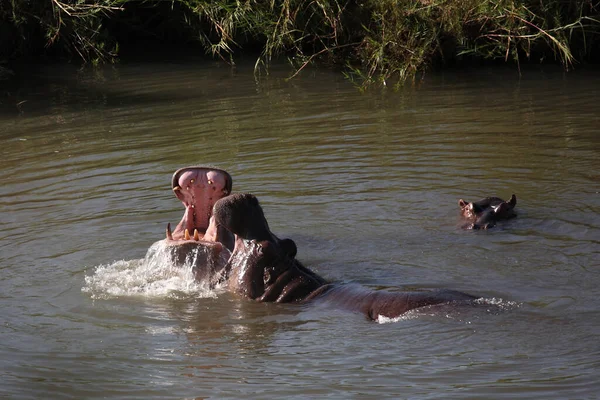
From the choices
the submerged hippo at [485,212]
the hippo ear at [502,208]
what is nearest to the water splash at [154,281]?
the submerged hippo at [485,212]

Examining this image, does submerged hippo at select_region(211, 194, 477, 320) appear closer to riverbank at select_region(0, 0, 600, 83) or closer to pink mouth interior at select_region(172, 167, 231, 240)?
pink mouth interior at select_region(172, 167, 231, 240)

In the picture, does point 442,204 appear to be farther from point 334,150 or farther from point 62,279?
point 62,279

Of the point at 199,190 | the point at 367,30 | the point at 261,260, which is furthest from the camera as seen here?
the point at 367,30

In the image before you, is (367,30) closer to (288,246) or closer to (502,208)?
(502,208)

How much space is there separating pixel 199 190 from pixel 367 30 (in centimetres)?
783

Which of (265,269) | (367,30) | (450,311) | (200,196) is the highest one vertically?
(367,30)

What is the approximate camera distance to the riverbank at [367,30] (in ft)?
44.0

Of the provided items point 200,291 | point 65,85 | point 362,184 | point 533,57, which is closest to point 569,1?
point 533,57

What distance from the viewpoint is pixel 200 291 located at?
254 inches

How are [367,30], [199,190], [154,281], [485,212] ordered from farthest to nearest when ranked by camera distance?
[367,30] → [485,212] → [154,281] → [199,190]

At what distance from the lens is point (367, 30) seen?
1377 centimetres

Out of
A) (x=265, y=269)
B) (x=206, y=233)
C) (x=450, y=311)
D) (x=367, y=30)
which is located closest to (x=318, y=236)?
(x=206, y=233)

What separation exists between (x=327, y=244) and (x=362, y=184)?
5.10ft

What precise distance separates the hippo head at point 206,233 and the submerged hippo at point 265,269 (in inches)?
6.8
